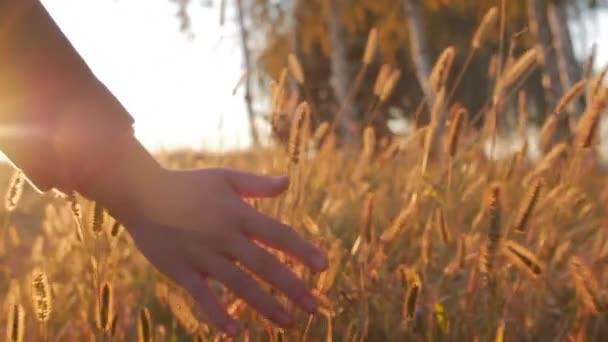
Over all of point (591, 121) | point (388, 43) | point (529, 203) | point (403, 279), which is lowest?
point (403, 279)

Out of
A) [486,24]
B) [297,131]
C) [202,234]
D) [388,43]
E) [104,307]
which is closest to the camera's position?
[202,234]

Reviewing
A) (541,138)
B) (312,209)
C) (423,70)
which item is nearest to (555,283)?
(541,138)

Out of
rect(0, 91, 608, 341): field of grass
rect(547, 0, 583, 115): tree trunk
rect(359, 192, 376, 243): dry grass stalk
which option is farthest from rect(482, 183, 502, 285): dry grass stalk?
rect(547, 0, 583, 115): tree trunk

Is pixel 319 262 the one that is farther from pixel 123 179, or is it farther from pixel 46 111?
pixel 46 111

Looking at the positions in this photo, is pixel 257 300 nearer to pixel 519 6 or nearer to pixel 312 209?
pixel 312 209

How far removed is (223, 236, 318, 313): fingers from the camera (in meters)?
0.92

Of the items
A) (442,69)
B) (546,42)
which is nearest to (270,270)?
(442,69)

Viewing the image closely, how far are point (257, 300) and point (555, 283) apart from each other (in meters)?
0.97

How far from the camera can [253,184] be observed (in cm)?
99

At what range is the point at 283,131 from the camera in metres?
1.46

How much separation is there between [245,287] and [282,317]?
6 cm

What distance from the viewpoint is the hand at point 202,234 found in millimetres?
917

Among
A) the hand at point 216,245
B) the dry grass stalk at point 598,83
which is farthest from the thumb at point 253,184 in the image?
the dry grass stalk at point 598,83

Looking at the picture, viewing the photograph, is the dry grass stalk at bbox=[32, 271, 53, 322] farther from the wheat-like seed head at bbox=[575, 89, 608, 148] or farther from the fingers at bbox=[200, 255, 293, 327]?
the wheat-like seed head at bbox=[575, 89, 608, 148]
